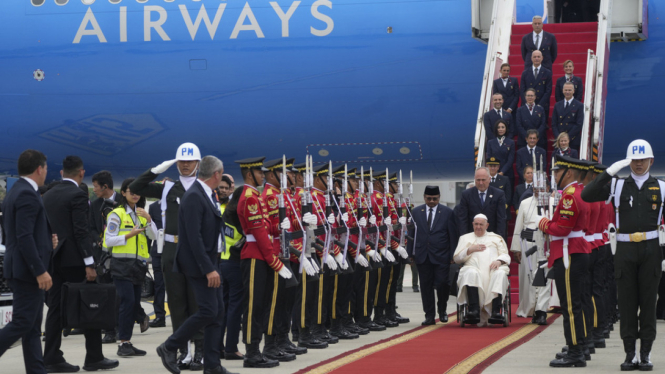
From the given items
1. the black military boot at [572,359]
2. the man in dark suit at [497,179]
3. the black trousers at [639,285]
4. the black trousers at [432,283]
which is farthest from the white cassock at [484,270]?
the black trousers at [639,285]

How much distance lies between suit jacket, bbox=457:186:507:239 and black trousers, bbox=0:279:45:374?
6.12 m

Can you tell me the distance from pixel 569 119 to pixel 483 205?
6.14ft

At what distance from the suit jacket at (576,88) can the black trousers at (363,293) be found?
4026 mm

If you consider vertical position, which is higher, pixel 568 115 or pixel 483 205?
pixel 568 115

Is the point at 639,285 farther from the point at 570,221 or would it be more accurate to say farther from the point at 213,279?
the point at 213,279

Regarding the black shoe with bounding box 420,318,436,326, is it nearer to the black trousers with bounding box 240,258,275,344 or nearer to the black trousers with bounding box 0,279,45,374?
the black trousers with bounding box 240,258,275,344

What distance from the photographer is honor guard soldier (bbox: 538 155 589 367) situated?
7566 mm

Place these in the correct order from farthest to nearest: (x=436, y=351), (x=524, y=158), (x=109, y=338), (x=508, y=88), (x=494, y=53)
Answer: (x=494, y=53), (x=508, y=88), (x=524, y=158), (x=109, y=338), (x=436, y=351)

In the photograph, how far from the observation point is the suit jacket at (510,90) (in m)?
13.1

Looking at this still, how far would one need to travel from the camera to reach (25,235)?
647 centimetres

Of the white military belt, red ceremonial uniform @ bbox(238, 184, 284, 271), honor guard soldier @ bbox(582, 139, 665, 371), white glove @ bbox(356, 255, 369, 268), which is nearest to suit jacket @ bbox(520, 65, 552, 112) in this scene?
white glove @ bbox(356, 255, 369, 268)

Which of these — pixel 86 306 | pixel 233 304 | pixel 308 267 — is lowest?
pixel 233 304

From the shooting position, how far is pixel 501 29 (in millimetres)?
13680

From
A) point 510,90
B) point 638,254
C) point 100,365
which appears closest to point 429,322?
point 510,90
